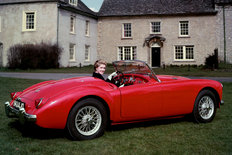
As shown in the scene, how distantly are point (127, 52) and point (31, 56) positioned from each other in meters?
12.0

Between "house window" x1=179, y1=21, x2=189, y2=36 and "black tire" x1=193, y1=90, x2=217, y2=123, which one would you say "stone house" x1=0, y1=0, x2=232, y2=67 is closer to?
"house window" x1=179, y1=21, x2=189, y2=36

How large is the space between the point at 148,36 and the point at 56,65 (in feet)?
37.1

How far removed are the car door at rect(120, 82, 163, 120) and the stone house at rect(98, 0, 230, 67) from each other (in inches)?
1009

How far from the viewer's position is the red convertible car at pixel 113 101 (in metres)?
3.69

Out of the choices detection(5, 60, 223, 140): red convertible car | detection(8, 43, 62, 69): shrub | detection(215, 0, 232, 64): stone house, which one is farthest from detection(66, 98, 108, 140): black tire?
detection(215, 0, 232, 64): stone house

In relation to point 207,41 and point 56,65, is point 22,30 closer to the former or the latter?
point 56,65

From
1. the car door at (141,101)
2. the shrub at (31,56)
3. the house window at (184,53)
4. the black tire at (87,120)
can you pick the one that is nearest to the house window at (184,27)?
the house window at (184,53)

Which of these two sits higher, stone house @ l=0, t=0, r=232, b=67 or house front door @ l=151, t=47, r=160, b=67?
stone house @ l=0, t=0, r=232, b=67

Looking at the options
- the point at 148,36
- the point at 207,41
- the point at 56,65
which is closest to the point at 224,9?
the point at 207,41

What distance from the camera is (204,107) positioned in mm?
4961

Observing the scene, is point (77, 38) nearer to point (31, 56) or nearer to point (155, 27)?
point (31, 56)

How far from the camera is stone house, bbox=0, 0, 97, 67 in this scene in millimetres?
25328

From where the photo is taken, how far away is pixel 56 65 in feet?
82.2

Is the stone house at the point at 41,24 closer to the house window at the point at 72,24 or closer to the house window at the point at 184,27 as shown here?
the house window at the point at 72,24
